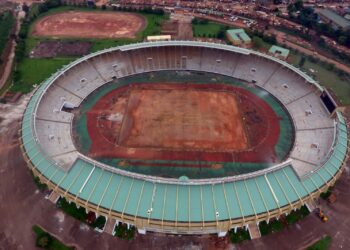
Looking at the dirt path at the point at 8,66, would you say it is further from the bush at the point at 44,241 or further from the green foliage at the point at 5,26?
the bush at the point at 44,241

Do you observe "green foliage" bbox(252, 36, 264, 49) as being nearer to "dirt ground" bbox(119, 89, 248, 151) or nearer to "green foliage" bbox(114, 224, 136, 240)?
"dirt ground" bbox(119, 89, 248, 151)

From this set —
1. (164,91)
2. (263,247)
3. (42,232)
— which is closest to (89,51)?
(164,91)

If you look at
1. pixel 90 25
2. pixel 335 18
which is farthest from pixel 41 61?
pixel 335 18

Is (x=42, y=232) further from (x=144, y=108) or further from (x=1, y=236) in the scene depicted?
(x=144, y=108)

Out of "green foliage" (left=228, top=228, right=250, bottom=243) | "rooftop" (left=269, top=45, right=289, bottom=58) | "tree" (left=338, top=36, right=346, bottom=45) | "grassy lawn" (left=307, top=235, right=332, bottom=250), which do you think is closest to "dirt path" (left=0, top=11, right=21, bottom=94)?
"green foliage" (left=228, top=228, right=250, bottom=243)

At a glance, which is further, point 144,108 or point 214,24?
point 214,24

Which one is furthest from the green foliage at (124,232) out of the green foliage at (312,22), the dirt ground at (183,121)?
the green foliage at (312,22)
